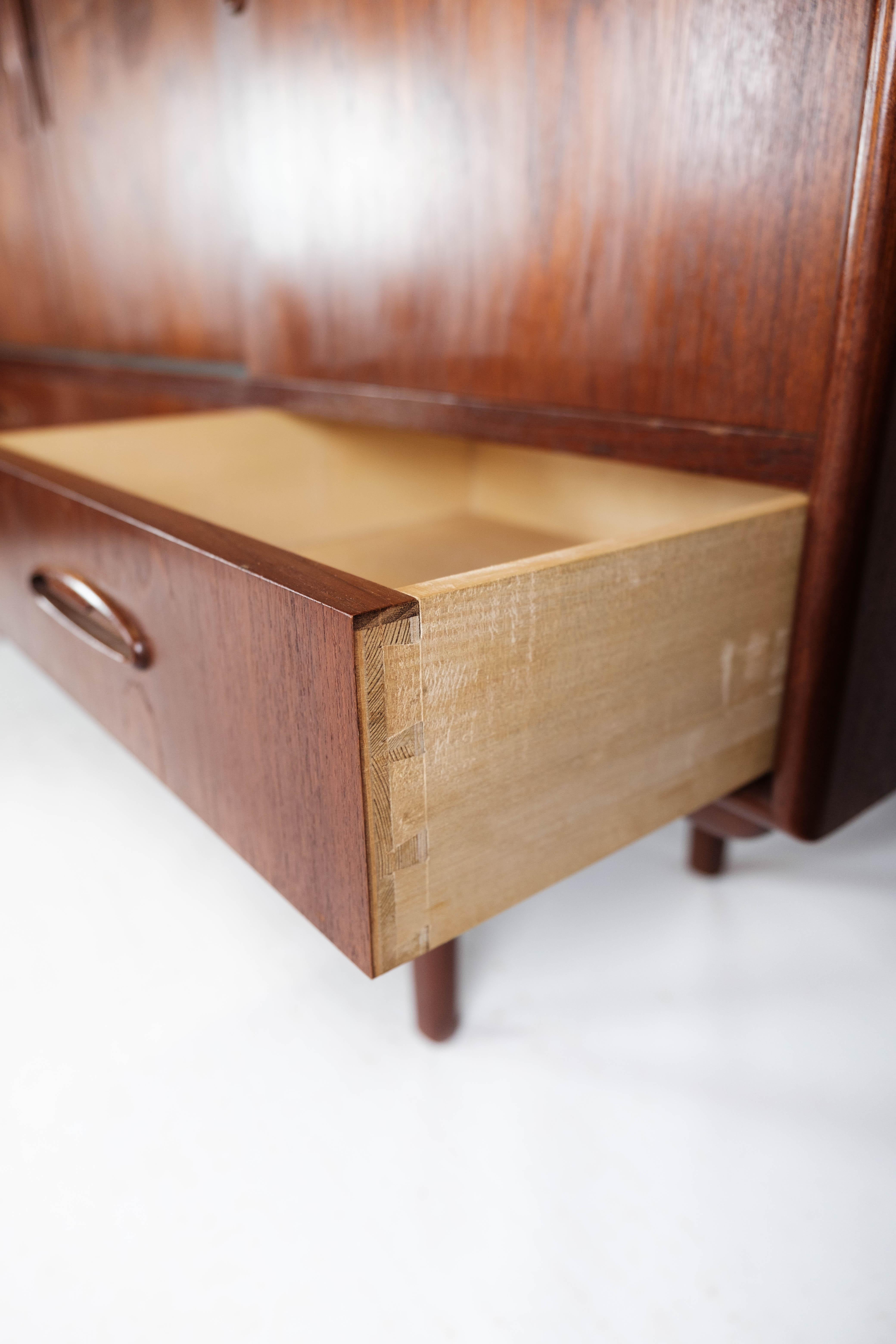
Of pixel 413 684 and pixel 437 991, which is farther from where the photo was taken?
pixel 437 991

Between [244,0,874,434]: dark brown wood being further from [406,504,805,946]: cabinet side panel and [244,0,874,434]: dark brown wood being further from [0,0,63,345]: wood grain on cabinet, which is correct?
[0,0,63,345]: wood grain on cabinet

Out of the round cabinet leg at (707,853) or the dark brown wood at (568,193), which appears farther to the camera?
the round cabinet leg at (707,853)

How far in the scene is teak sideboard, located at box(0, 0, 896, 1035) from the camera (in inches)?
13.8

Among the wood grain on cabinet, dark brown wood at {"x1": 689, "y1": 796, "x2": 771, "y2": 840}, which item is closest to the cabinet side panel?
dark brown wood at {"x1": 689, "y1": 796, "x2": 771, "y2": 840}

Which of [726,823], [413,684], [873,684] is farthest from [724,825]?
[413,684]

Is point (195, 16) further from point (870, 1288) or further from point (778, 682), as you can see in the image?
point (870, 1288)

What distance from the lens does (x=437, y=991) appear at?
53 cm

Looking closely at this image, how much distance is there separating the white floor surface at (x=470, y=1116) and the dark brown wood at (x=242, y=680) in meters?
0.17

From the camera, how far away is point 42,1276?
0.41 m

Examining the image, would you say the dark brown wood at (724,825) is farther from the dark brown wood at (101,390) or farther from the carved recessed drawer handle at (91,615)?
the dark brown wood at (101,390)

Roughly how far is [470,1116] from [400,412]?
0.47 metres

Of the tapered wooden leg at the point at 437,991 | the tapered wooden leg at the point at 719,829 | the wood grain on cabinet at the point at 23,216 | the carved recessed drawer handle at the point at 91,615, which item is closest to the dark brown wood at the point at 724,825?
the tapered wooden leg at the point at 719,829

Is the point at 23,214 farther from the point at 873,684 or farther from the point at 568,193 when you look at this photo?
the point at 873,684

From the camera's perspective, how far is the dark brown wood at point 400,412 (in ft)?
1.55
